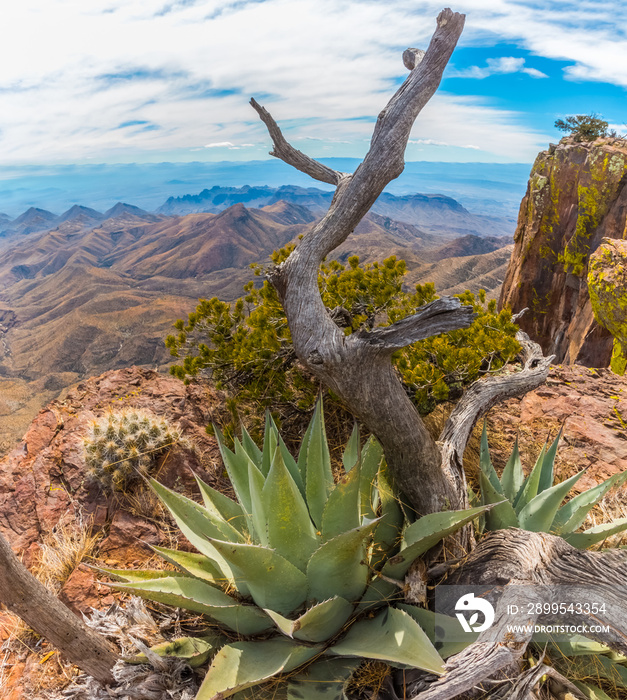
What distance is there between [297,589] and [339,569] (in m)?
0.25

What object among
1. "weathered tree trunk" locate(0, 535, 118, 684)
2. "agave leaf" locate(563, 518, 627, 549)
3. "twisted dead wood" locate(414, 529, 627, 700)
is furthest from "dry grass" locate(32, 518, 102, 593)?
"agave leaf" locate(563, 518, 627, 549)

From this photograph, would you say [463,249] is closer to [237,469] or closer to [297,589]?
[237,469]

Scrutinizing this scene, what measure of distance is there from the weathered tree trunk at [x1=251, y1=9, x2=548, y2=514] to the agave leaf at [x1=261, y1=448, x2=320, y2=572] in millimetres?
815

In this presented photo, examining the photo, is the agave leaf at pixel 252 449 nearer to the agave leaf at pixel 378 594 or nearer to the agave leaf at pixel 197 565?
the agave leaf at pixel 197 565

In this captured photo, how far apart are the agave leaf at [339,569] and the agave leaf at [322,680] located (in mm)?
307

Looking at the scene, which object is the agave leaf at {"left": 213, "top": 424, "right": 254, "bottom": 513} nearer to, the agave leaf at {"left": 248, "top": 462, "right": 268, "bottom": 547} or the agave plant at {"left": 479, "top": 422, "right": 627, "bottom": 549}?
the agave leaf at {"left": 248, "top": 462, "right": 268, "bottom": 547}

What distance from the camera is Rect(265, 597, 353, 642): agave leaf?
1807 millimetres

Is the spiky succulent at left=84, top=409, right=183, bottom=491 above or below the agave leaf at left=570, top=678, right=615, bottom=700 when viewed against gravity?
above

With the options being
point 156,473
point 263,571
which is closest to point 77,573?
point 156,473

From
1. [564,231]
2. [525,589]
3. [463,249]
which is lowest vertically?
[463,249]

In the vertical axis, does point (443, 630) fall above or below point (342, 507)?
below

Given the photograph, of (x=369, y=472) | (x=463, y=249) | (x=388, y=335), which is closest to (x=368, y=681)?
(x=369, y=472)

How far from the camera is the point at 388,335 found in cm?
244

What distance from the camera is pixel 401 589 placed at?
2.27 m
